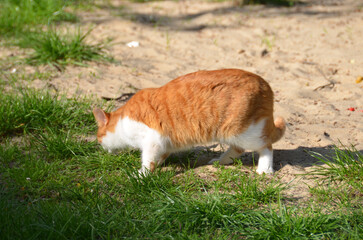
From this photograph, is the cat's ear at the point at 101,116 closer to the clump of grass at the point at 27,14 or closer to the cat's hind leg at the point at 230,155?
the cat's hind leg at the point at 230,155

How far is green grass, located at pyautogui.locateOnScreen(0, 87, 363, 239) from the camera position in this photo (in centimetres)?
284

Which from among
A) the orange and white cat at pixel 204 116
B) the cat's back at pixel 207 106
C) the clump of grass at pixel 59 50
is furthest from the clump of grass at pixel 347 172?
the clump of grass at pixel 59 50

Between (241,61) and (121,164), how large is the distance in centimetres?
310

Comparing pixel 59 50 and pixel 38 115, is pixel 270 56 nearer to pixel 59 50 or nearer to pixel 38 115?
pixel 59 50

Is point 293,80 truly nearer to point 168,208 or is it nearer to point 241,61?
point 241,61

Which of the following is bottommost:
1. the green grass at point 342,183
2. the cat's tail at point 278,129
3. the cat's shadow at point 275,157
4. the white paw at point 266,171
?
the cat's shadow at point 275,157

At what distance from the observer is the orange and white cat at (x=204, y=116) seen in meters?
3.60

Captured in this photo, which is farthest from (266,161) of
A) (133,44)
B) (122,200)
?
(133,44)

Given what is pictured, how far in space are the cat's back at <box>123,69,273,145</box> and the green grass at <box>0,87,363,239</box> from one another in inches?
15.5

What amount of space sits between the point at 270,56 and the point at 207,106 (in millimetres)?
3208

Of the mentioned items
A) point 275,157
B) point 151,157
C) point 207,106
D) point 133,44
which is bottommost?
point 275,157

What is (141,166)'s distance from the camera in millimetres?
3883

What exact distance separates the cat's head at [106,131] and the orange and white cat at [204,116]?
206 millimetres

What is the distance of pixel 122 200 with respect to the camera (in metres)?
3.39
